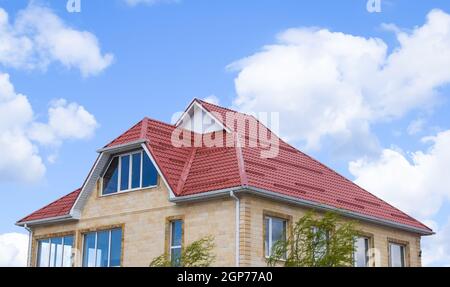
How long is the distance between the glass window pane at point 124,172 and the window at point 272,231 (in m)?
5.68

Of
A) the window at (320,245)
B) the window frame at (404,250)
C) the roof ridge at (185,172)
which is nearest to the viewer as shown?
the window at (320,245)

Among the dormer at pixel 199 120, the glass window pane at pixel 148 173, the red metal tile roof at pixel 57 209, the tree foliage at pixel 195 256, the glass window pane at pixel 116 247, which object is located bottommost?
the tree foliage at pixel 195 256

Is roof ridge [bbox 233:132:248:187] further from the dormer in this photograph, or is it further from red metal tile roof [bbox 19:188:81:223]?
red metal tile roof [bbox 19:188:81:223]

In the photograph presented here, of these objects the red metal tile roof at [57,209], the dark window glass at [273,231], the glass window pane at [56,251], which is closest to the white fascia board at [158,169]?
the dark window glass at [273,231]

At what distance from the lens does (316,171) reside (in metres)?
29.3

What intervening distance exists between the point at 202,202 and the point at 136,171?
11.4 ft

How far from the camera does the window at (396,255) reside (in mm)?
28728

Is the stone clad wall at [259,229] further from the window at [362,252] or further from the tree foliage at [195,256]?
the tree foliage at [195,256]

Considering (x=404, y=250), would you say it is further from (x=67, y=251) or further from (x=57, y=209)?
(x=57, y=209)

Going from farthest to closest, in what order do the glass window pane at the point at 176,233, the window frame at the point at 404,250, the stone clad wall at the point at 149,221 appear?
1. the window frame at the point at 404,250
2. the glass window pane at the point at 176,233
3. the stone clad wall at the point at 149,221

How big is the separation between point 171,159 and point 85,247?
15.9ft

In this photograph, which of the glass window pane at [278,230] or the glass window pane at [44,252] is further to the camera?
the glass window pane at [44,252]
